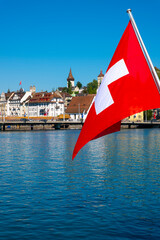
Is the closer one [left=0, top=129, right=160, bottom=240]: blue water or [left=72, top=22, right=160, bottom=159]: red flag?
[left=72, top=22, right=160, bottom=159]: red flag

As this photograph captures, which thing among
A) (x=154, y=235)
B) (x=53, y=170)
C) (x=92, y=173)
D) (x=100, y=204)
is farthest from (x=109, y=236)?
(x=53, y=170)

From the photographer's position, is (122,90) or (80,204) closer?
(122,90)

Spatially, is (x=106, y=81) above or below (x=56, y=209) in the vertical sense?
above

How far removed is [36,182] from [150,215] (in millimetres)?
12746

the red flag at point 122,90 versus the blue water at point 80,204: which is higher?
the red flag at point 122,90

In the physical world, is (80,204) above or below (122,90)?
below

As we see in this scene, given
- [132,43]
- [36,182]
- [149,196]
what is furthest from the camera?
[36,182]

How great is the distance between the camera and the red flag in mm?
11648

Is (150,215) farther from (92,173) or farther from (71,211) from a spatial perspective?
(92,173)

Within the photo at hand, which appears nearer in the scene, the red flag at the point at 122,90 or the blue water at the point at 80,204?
the red flag at the point at 122,90

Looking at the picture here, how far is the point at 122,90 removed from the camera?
472 inches

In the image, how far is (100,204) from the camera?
22828mm

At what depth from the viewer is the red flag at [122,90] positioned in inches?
459

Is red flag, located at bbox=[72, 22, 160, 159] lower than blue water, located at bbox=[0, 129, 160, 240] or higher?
higher
